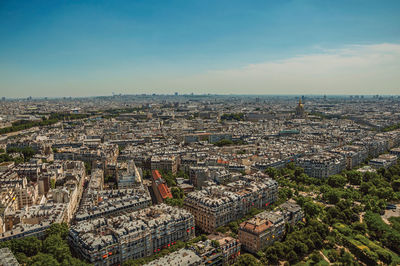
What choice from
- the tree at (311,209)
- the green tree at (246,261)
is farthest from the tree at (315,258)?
the tree at (311,209)

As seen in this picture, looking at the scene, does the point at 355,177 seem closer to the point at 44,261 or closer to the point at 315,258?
the point at 315,258

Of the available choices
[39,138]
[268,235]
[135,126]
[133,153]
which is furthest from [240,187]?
[135,126]

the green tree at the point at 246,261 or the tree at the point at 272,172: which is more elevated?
the tree at the point at 272,172

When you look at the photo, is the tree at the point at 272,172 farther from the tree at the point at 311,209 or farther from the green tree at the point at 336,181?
the tree at the point at 311,209

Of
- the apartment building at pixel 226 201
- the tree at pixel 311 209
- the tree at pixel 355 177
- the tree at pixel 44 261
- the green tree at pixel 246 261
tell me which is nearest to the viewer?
the tree at pixel 44 261

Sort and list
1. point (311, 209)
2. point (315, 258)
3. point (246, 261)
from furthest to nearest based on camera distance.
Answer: point (311, 209) → point (315, 258) → point (246, 261)

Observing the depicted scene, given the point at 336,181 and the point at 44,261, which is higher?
the point at 44,261

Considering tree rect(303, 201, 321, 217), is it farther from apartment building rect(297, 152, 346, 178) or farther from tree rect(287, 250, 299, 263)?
apartment building rect(297, 152, 346, 178)

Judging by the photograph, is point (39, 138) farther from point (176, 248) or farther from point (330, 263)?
point (330, 263)

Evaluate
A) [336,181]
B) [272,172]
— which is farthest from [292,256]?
[336,181]

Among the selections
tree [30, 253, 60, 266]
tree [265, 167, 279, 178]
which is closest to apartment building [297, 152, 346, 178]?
tree [265, 167, 279, 178]

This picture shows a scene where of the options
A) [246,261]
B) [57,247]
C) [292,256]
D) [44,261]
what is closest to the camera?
[44,261]
